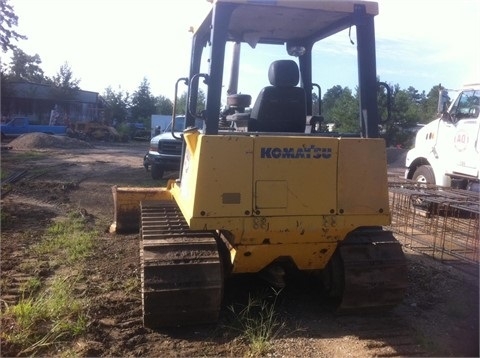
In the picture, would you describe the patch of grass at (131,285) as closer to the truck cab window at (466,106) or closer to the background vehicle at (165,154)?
the truck cab window at (466,106)

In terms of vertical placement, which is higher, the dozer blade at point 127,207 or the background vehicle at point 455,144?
the background vehicle at point 455,144

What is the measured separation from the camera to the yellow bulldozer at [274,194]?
393 centimetres

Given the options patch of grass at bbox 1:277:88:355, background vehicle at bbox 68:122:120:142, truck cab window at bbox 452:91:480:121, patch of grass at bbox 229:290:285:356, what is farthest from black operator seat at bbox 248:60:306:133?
background vehicle at bbox 68:122:120:142

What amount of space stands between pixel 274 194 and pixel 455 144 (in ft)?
26.2

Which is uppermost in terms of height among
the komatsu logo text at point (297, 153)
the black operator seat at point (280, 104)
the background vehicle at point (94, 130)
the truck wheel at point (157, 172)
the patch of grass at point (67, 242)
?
the background vehicle at point (94, 130)

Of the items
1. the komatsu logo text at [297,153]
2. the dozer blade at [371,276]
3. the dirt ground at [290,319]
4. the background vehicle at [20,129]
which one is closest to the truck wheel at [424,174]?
the dirt ground at [290,319]

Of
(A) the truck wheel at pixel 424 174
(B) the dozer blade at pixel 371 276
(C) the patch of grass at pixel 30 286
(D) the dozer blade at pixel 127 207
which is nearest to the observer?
(B) the dozer blade at pixel 371 276

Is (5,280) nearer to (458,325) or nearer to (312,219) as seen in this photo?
(312,219)

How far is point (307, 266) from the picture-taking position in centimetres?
447

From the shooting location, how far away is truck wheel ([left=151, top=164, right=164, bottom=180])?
46.0ft

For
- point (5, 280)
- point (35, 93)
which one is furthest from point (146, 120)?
point (5, 280)

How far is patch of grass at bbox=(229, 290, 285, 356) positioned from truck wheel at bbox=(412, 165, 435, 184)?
759 centimetres

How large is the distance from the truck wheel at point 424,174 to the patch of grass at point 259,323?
7585mm

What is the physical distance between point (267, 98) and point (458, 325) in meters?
2.83
